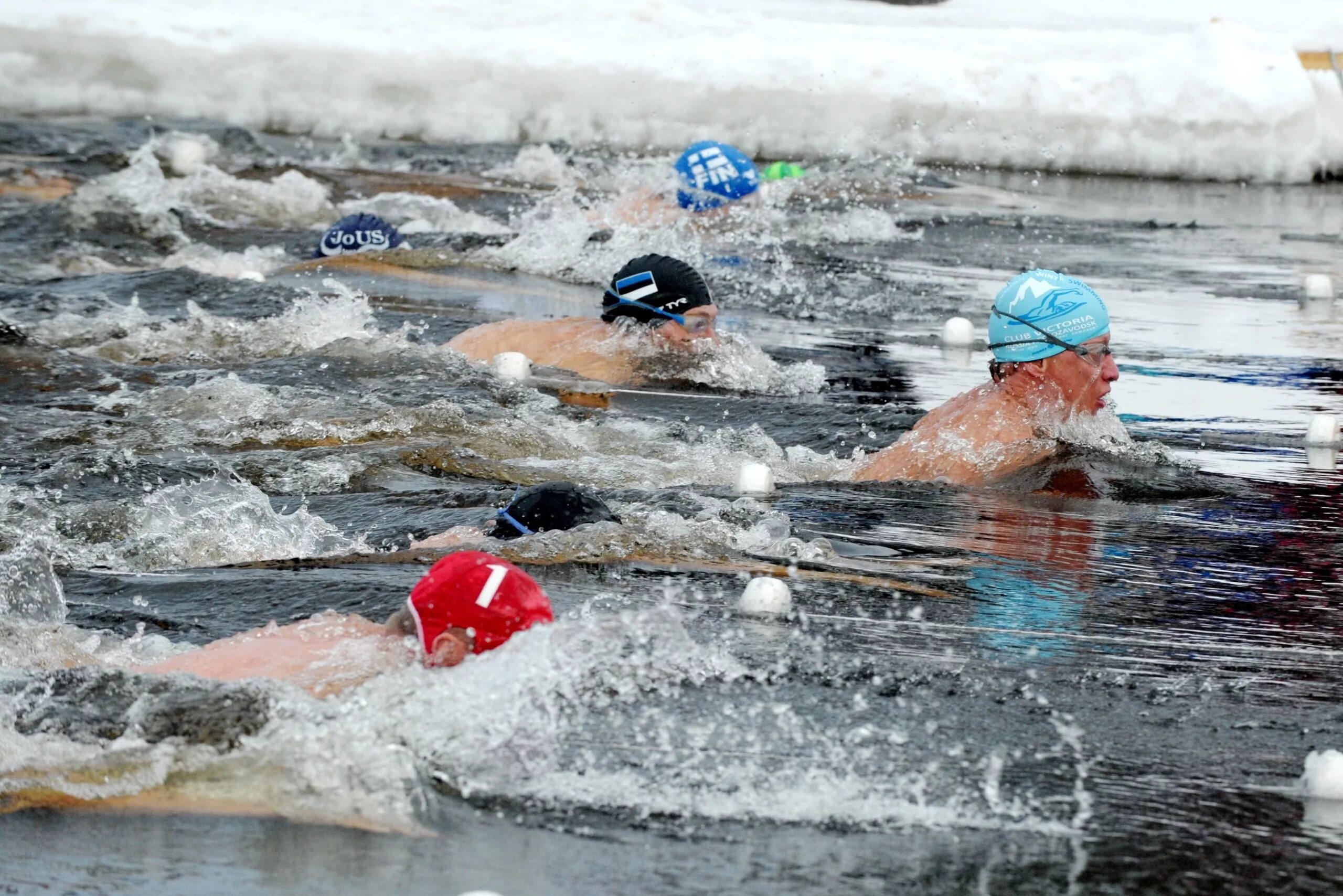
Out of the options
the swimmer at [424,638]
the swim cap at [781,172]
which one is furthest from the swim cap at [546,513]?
the swim cap at [781,172]

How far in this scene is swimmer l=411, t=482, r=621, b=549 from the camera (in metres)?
5.72

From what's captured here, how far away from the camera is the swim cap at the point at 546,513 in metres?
5.72

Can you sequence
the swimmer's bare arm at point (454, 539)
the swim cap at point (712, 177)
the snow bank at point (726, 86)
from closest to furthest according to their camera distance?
the swimmer's bare arm at point (454, 539), the swim cap at point (712, 177), the snow bank at point (726, 86)

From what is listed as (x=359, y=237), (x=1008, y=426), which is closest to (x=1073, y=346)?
(x=1008, y=426)

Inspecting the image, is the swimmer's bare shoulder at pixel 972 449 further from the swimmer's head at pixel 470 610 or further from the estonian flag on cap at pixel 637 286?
the swimmer's head at pixel 470 610

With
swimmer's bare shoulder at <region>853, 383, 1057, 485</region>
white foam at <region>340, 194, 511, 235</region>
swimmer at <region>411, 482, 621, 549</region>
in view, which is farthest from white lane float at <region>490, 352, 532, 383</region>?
white foam at <region>340, 194, 511, 235</region>

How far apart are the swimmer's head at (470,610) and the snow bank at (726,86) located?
16217 millimetres

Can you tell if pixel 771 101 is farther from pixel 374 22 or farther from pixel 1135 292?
pixel 1135 292

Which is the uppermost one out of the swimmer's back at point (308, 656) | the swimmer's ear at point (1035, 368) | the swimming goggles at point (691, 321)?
the swimmer's ear at point (1035, 368)

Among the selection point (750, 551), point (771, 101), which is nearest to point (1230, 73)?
point (771, 101)

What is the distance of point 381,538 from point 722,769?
2556 millimetres

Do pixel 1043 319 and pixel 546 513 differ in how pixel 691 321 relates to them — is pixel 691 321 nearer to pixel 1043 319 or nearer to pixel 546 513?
pixel 1043 319

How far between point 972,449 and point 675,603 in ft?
7.22

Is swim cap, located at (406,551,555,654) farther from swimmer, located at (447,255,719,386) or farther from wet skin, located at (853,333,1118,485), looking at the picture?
swimmer, located at (447,255,719,386)
